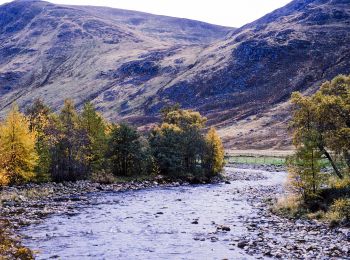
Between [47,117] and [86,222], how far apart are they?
3619 centimetres

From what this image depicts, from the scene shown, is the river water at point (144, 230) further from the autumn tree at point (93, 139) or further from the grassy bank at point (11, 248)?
the autumn tree at point (93, 139)

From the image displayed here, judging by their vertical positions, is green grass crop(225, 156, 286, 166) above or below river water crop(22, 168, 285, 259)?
below

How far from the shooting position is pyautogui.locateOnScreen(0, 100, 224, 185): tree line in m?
55.3

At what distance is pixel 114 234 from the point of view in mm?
31406

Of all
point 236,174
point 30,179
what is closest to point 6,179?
point 30,179

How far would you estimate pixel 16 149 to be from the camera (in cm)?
5441

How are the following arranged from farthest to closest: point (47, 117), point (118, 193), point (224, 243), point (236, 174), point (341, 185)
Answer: point (236, 174), point (47, 117), point (118, 193), point (341, 185), point (224, 243)

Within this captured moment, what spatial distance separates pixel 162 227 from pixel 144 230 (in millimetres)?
1742

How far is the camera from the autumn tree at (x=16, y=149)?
54062 millimetres

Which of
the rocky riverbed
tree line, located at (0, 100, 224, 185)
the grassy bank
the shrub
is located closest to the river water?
the rocky riverbed

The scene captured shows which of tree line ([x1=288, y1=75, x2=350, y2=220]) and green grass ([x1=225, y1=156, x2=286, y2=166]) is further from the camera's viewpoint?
green grass ([x1=225, y1=156, x2=286, y2=166])

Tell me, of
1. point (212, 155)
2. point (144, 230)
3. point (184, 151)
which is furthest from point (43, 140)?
point (144, 230)

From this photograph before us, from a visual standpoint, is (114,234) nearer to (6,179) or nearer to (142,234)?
(142,234)

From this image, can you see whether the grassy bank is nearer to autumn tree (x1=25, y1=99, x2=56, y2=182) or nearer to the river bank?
the river bank
